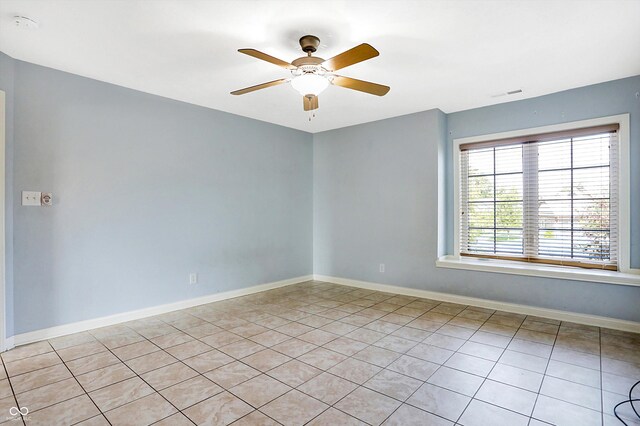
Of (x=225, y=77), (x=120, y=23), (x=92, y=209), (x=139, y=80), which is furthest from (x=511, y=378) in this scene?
(x=139, y=80)

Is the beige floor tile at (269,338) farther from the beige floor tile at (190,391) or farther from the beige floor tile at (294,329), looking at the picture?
the beige floor tile at (190,391)

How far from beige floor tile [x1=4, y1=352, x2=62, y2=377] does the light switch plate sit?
4.45ft

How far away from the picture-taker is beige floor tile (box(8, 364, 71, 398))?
2.30 meters

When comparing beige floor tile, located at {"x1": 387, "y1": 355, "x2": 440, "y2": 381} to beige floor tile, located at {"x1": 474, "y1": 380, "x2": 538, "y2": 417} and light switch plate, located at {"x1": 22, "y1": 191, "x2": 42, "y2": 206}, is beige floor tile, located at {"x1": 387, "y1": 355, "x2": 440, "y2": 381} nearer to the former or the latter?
beige floor tile, located at {"x1": 474, "y1": 380, "x2": 538, "y2": 417}

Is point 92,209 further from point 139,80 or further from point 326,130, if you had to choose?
point 326,130

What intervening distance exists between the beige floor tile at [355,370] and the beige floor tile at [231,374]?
62 cm

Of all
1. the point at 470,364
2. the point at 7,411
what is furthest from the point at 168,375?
the point at 470,364

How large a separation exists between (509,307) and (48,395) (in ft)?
14.6

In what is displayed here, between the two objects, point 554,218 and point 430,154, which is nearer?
point 554,218

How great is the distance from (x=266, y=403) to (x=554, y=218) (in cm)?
380

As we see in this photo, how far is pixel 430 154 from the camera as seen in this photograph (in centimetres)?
456

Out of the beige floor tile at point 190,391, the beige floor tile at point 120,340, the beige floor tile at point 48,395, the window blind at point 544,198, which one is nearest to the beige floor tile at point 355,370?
the beige floor tile at point 190,391

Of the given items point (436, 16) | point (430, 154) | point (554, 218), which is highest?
point (436, 16)

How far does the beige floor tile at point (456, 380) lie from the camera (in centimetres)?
229
